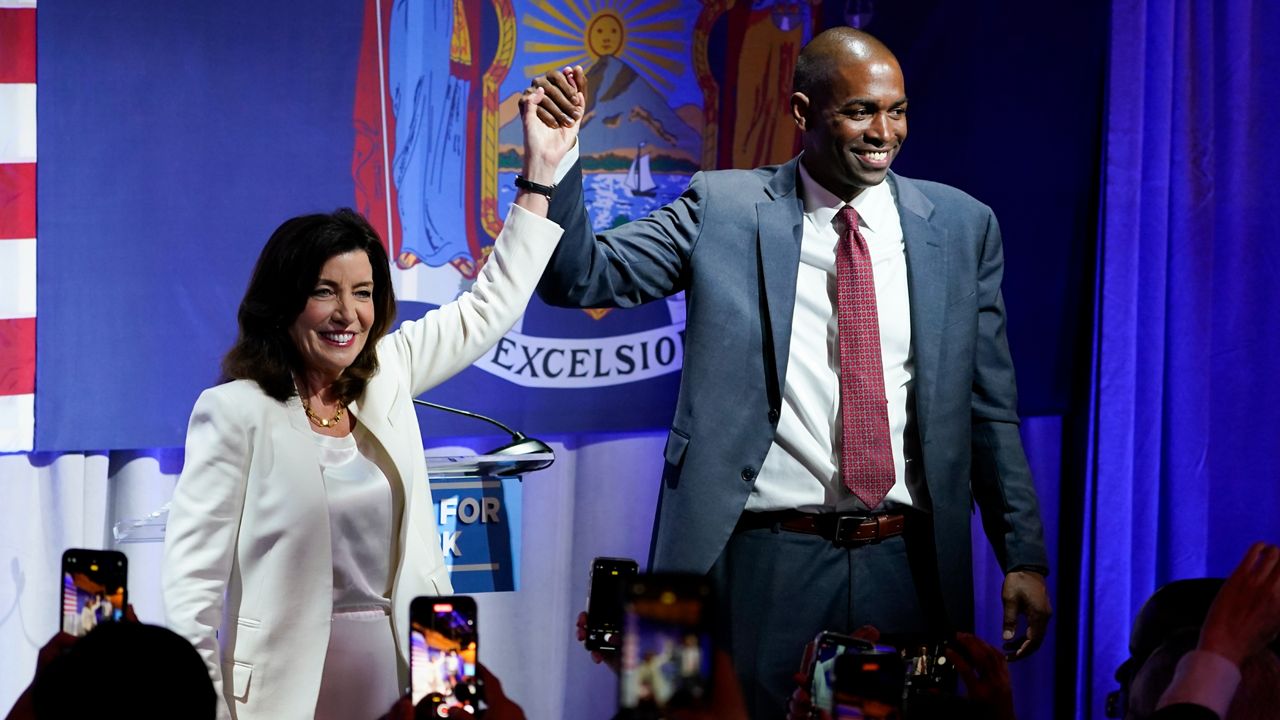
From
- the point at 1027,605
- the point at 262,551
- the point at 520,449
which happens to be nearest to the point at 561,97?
the point at 262,551

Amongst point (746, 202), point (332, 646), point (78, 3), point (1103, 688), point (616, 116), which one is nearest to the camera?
point (332, 646)

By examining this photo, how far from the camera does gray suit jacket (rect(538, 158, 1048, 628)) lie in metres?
2.61

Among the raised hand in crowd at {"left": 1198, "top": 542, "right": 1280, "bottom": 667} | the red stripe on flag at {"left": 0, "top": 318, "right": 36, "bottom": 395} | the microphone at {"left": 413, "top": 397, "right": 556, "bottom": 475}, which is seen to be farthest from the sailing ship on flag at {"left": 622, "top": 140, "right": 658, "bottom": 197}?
the raised hand in crowd at {"left": 1198, "top": 542, "right": 1280, "bottom": 667}

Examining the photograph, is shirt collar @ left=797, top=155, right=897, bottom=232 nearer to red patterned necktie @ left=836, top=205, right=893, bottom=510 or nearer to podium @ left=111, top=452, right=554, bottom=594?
red patterned necktie @ left=836, top=205, right=893, bottom=510

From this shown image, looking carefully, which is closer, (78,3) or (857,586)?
(857,586)

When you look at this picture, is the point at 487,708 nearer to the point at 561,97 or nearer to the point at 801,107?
the point at 561,97

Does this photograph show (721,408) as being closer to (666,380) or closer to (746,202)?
(746,202)

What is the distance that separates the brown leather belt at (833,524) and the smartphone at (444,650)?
1054mm

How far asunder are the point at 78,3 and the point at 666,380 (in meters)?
1.70

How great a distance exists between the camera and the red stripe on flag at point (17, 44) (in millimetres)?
3213

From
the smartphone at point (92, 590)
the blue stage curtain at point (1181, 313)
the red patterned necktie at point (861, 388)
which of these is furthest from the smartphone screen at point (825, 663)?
the blue stage curtain at point (1181, 313)

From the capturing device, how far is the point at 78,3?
328cm

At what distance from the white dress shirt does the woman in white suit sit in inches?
19.2

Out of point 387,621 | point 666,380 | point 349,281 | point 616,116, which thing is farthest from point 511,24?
point 387,621
